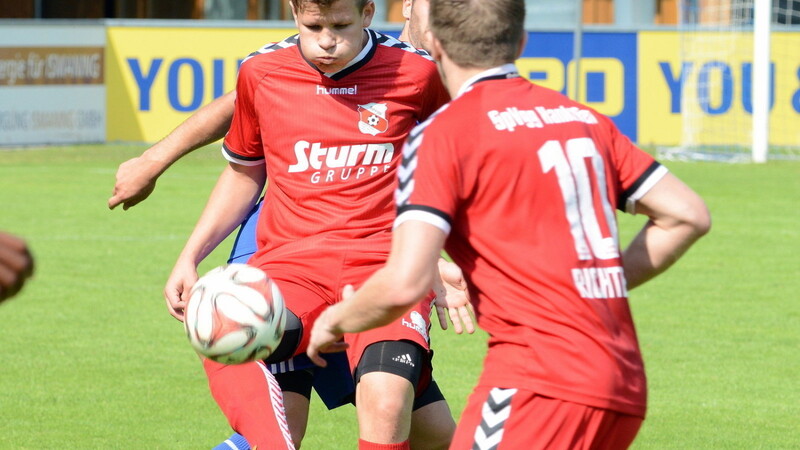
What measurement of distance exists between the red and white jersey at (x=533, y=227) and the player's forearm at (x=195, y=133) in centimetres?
Result: 192

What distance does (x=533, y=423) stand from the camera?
11.6ft

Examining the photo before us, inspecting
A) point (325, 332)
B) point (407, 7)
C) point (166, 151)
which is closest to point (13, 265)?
point (325, 332)

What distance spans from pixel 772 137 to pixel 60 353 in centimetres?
1589

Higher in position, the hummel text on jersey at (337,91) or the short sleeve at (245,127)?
the hummel text on jersey at (337,91)

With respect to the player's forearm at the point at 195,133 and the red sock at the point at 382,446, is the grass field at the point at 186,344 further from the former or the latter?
the red sock at the point at 382,446

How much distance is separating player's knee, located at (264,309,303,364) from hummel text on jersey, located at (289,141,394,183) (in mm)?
561

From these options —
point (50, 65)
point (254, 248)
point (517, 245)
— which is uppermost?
point (517, 245)

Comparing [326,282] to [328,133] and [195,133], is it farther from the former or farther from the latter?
[195,133]

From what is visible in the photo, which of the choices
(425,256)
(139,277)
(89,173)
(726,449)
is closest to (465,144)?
(425,256)

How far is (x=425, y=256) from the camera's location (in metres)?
3.41

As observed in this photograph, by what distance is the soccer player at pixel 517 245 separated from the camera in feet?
11.5

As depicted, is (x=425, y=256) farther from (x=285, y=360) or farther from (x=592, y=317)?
(x=285, y=360)

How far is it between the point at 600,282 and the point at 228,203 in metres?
2.15

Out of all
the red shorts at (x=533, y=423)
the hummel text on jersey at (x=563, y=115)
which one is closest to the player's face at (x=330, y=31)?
the hummel text on jersey at (x=563, y=115)
